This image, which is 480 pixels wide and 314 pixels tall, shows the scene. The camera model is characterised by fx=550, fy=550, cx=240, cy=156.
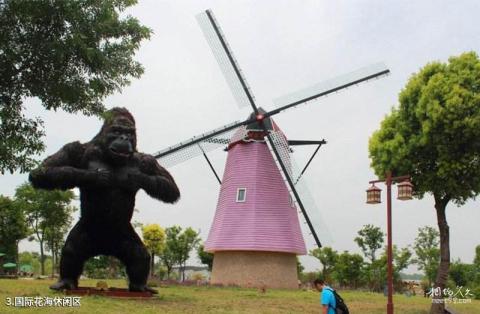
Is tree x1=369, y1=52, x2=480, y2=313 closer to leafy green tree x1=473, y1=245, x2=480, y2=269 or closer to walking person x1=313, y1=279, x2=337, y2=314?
walking person x1=313, y1=279, x2=337, y2=314

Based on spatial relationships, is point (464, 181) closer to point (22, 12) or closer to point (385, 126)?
point (385, 126)

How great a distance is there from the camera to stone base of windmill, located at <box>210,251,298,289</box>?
24156mm

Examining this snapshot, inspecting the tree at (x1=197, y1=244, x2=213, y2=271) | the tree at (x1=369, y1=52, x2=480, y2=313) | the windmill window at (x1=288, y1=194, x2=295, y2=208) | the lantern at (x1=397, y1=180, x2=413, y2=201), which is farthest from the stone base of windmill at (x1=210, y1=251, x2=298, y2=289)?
the tree at (x1=197, y1=244, x2=213, y2=271)

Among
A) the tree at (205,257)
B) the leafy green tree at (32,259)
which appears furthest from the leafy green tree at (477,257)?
the leafy green tree at (32,259)

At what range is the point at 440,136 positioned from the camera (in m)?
14.5

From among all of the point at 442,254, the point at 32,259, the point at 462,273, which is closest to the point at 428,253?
the point at 462,273

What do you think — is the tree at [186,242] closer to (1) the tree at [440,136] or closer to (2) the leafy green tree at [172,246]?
(2) the leafy green tree at [172,246]

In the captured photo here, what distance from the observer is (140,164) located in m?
13.7

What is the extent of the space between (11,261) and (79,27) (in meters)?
35.9

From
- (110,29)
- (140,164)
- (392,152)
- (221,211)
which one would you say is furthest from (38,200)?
(110,29)

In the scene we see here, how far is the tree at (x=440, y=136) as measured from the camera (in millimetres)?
14211

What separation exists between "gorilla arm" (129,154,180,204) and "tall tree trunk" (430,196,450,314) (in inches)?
296

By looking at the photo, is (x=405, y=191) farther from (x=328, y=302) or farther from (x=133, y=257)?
(x=133, y=257)

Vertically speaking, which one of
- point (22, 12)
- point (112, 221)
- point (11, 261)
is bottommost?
point (11, 261)
